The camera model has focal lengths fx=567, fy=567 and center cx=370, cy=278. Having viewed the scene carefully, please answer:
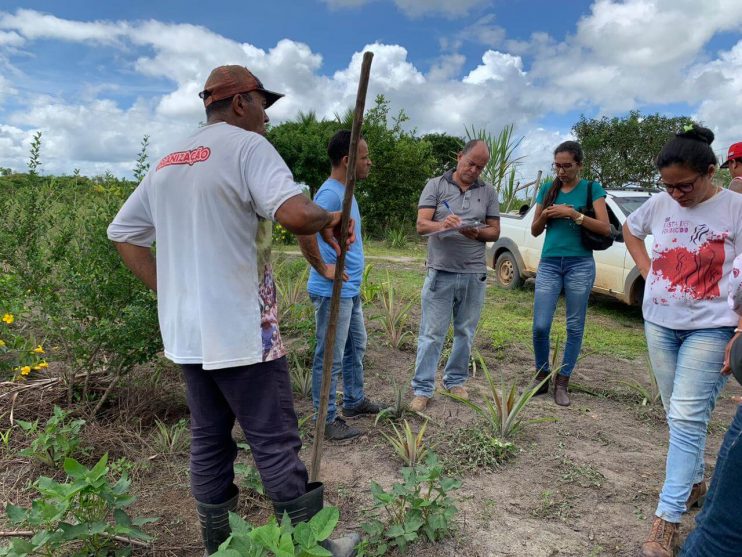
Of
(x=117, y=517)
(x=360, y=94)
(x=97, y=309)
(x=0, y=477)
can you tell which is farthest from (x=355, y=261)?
(x=0, y=477)

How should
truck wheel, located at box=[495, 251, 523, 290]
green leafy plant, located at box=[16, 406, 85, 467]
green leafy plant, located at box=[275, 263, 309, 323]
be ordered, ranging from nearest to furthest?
green leafy plant, located at box=[16, 406, 85, 467] < green leafy plant, located at box=[275, 263, 309, 323] < truck wheel, located at box=[495, 251, 523, 290]

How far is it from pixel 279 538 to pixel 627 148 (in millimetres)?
18797

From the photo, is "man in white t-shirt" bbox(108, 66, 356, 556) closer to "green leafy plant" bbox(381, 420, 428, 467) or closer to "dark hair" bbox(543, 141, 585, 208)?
"green leafy plant" bbox(381, 420, 428, 467)

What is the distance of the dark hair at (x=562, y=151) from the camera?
403 centimetres

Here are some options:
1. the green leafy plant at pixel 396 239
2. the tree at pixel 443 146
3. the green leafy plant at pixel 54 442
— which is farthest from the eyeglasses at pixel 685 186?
the tree at pixel 443 146

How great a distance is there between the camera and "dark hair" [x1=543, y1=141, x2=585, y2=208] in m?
4.03

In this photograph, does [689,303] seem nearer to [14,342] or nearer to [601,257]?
[14,342]

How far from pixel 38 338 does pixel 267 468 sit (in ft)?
11.3

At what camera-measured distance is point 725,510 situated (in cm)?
166

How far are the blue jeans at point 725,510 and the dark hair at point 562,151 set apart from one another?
2.64 meters

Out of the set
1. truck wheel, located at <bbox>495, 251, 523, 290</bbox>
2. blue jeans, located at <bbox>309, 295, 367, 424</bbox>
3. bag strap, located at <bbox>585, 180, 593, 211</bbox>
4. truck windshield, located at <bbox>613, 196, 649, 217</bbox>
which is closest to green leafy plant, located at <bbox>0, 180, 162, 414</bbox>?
blue jeans, located at <bbox>309, 295, 367, 424</bbox>

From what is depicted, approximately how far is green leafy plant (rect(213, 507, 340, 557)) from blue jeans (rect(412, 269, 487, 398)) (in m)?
2.05

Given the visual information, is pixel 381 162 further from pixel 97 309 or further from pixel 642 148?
pixel 97 309

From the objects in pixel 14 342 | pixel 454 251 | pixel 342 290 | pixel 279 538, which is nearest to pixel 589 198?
pixel 454 251
